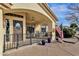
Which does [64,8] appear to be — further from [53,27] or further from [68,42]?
[53,27]

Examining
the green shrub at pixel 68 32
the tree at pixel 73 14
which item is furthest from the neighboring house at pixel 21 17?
the tree at pixel 73 14

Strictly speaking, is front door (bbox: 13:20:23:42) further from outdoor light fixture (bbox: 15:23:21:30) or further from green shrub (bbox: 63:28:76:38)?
green shrub (bbox: 63:28:76:38)

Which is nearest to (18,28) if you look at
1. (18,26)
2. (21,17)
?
(18,26)

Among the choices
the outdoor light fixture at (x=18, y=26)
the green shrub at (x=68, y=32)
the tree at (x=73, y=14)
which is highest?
the tree at (x=73, y=14)

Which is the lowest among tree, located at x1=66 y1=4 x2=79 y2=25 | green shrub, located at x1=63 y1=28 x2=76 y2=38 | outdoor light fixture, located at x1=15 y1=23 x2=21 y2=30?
green shrub, located at x1=63 y1=28 x2=76 y2=38

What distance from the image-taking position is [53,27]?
13.2 metres

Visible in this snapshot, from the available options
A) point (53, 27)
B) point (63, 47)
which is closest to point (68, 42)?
point (63, 47)

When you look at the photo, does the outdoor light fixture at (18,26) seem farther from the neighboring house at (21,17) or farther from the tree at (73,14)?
the tree at (73,14)

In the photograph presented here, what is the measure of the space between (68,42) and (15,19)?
3.34 meters

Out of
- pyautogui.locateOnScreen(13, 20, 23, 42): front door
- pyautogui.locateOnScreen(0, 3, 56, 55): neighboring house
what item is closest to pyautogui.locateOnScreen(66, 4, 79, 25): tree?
pyautogui.locateOnScreen(0, 3, 56, 55): neighboring house

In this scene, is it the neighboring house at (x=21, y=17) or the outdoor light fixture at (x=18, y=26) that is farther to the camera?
the outdoor light fixture at (x=18, y=26)

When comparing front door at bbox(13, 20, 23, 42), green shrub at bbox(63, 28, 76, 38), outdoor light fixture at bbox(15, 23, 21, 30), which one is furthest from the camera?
outdoor light fixture at bbox(15, 23, 21, 30)

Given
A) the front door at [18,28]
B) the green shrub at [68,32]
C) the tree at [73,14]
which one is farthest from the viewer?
the front door at [18,28]

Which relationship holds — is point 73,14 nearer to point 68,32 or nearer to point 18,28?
point 68,32
